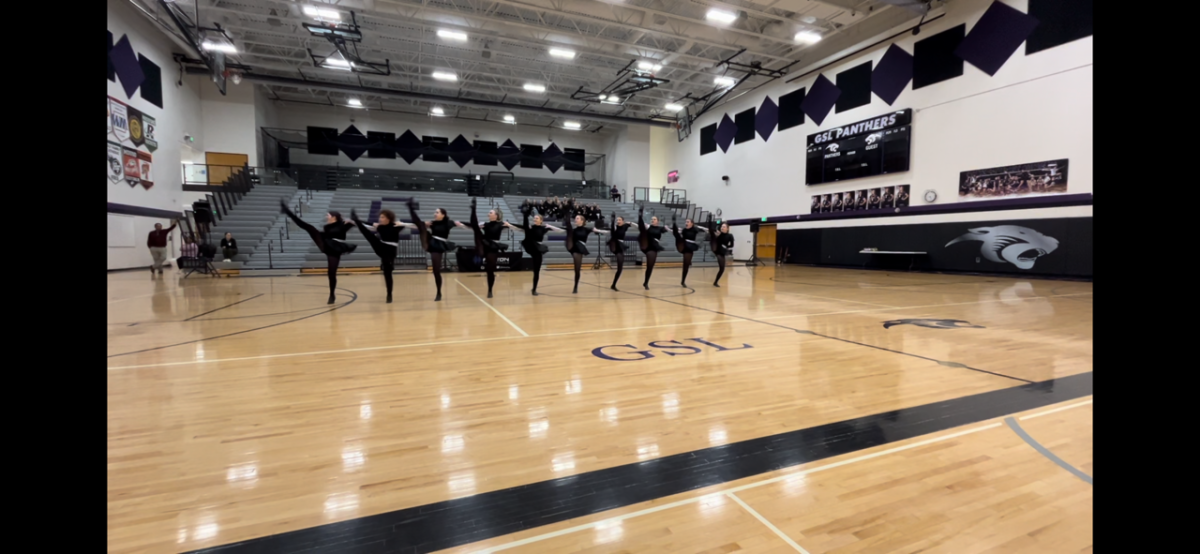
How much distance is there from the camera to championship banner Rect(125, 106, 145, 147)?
15.2m

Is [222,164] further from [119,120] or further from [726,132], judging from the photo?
[726,132]

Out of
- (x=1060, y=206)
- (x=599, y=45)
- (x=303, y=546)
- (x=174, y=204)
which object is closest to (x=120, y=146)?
(x=174, y=204)

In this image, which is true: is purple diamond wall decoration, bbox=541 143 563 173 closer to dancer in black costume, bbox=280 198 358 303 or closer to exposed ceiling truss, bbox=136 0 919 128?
exposed ceiling truss, bbox=136 0 919 128

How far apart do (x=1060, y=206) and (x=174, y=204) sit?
91.1ft

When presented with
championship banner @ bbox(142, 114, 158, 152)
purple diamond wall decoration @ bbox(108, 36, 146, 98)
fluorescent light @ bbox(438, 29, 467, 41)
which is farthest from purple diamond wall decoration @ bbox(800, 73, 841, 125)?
championship banner @ bbox(142, 114, 158, 152)

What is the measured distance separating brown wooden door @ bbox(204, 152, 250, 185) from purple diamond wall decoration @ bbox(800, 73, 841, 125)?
23.1 m

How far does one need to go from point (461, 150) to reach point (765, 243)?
1718 cm

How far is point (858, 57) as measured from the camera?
54.1 feet

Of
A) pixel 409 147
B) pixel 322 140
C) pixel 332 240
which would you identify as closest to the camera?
pixel 332 240

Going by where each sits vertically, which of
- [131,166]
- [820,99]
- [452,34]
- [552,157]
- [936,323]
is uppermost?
[452,34]

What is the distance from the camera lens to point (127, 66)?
15.0 m

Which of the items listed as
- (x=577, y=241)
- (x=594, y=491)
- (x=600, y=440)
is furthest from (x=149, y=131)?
(x=594, y=491)
